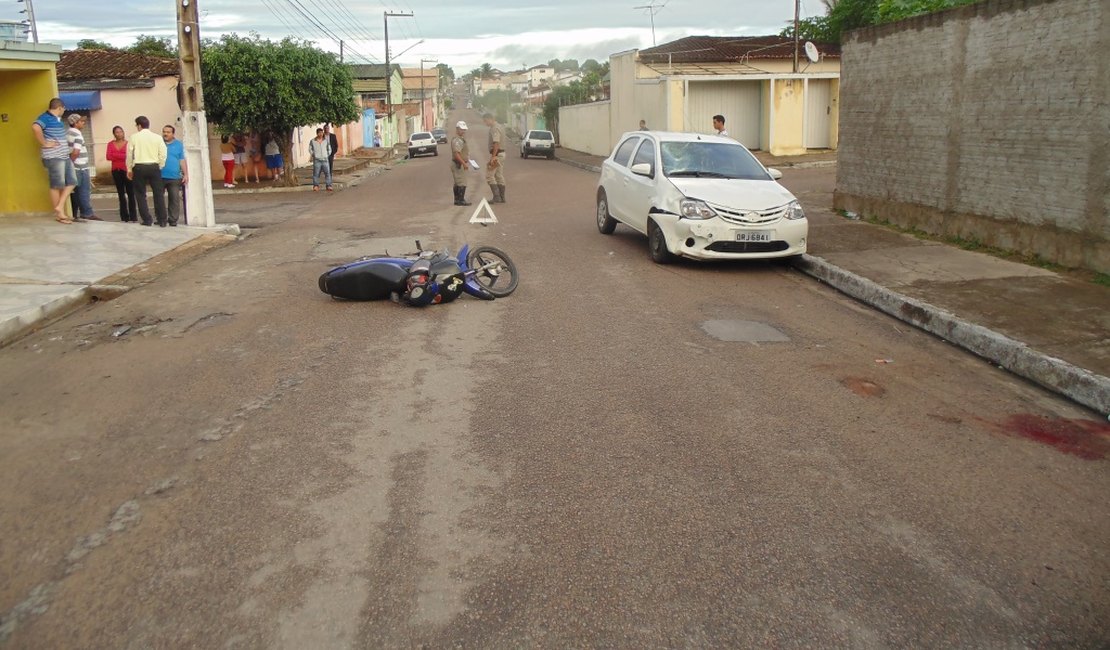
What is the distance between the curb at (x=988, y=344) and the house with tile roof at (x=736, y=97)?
72.9ft

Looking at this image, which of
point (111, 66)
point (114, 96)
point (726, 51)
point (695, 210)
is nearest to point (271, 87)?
point (114, 96)

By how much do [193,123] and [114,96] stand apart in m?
16.1

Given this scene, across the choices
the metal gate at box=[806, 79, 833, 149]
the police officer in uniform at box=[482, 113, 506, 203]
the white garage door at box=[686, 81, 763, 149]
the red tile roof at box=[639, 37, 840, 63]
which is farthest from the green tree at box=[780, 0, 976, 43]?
the police officer in uniform at box=[482, 113, 506, 203]

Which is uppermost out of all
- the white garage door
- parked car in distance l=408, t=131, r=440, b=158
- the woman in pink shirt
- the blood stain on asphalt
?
the white garage door

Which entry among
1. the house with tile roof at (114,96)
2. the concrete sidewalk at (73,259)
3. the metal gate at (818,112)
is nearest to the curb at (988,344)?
the concrete sidewalk at (73,259)

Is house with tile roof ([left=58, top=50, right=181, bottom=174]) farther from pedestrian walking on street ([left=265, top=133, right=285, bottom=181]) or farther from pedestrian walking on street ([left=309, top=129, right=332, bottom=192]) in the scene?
pedestrian walking on street ([left=309, top=129, right=332, bottom=192])

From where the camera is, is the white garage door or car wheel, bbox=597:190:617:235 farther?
the white garage door

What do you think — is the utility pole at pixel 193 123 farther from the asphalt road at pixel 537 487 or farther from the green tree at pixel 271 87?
the green tree at pixel 271 87

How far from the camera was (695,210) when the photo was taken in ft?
36.1

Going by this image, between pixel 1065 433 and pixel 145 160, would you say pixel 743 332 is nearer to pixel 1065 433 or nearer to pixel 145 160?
pixel 1065 433

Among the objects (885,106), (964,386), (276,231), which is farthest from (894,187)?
(276,231)

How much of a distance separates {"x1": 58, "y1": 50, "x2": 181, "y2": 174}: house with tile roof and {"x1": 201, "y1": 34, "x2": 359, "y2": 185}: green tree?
3.96m

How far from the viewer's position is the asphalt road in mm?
3588

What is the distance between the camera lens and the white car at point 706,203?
1093 cm
